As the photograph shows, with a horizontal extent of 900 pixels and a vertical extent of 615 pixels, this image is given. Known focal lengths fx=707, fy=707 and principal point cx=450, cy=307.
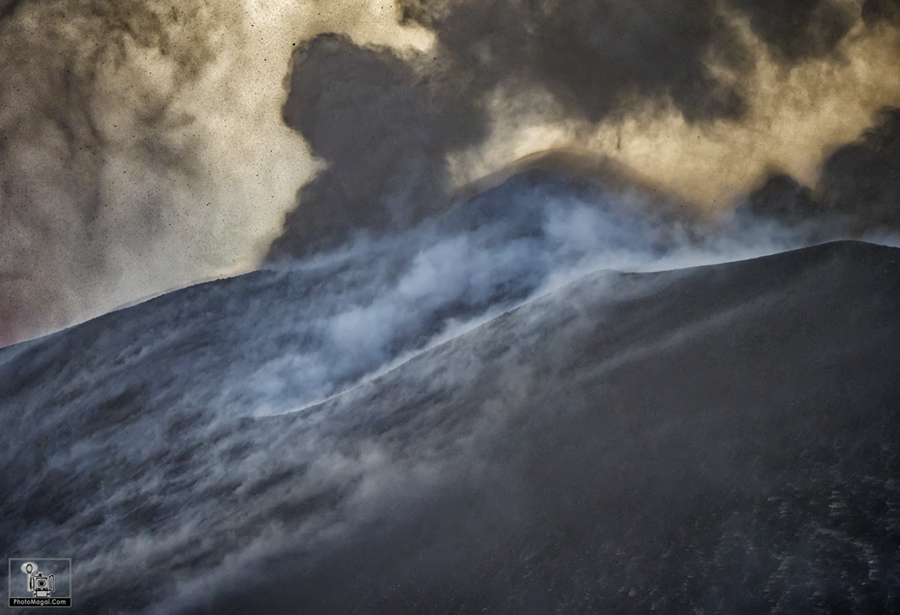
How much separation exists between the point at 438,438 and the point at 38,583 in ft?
4.13

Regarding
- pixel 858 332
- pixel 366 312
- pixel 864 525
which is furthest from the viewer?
pixel 366 312

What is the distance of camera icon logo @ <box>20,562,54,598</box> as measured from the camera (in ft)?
6.86

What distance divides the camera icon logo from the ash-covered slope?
5cm

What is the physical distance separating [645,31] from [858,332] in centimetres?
106

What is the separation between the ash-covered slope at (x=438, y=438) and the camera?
2.00 metres

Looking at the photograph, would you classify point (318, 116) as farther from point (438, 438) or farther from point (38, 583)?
point (38, 583)

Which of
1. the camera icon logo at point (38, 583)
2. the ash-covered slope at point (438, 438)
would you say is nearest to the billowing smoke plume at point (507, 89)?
the ash-covered slope at point (438, 438)

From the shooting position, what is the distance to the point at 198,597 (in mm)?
2092

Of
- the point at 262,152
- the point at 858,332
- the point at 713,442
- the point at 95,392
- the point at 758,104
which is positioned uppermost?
the point at 262,152

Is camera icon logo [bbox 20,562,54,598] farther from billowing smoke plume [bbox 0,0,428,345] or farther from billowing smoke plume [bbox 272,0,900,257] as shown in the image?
billowing smoke plume [bbox 272,0,900,257]

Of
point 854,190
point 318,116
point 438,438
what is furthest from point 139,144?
point 854,190

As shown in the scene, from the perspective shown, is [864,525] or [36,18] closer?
[864,525]

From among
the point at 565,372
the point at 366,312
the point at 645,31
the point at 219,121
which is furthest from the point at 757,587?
the point at 219,121

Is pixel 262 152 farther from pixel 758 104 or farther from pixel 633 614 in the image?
pixel 633 614
